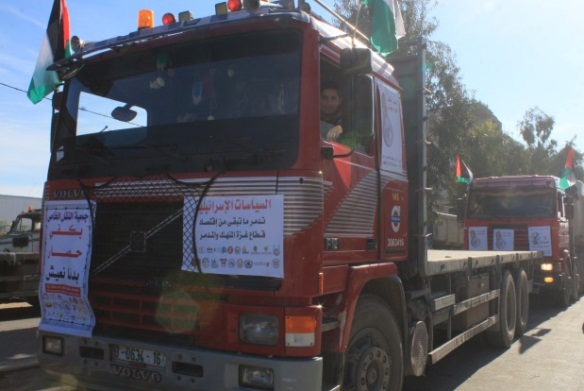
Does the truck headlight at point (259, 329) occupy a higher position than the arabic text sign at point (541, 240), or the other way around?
the arabic text sign at point (541, 240)

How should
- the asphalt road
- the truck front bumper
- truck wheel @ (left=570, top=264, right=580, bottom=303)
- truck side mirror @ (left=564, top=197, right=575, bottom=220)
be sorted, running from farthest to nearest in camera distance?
truck wheel @ (left=570, top=264, right=580, bottom=303)
truck side mirror @ (left=564, top=197, right=575, bottom=220)
the asphalt road
the truck front bumper

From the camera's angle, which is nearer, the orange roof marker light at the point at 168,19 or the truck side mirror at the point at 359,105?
the truck side mirror at the point at 359,105

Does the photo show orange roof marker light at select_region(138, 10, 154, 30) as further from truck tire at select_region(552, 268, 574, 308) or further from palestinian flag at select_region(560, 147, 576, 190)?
palestinian flag at select_region(560, 147, 576, 190)

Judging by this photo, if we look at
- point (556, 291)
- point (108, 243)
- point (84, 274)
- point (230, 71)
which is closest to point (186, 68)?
point (230, 71)

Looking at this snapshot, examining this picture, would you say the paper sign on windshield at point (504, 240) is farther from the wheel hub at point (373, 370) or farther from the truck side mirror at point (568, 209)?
the wheel hub at point (373, 370)

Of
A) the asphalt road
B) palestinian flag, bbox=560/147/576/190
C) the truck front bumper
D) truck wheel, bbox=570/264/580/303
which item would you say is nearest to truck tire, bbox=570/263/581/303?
truck wheel, bbox=570/264/580/303

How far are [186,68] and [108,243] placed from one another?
137 centimetres

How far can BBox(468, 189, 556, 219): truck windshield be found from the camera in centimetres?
1123

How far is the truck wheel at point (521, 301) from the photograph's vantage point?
342 inches

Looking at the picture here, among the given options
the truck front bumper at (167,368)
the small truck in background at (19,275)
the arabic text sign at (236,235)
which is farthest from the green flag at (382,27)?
the small truck in background at (19,275)

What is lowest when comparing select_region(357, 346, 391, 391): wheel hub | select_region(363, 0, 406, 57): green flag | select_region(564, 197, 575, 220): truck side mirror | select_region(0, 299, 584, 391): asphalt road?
select_region(0, 299, 584, 391): asphalt road

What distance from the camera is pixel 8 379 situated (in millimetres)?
5348

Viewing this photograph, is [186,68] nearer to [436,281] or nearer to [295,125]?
[295,125]

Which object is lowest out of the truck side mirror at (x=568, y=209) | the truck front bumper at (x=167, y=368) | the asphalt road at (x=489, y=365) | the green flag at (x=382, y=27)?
the asphalt road at (x=489, y=365)
